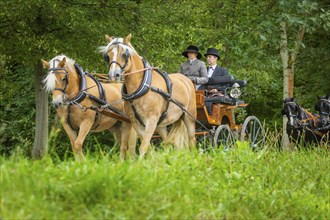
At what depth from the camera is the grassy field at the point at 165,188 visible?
19.7ft

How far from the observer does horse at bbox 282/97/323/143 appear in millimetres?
15742

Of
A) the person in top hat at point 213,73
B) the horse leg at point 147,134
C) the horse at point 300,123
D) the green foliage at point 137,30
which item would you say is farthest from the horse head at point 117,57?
the horse at point 300,123

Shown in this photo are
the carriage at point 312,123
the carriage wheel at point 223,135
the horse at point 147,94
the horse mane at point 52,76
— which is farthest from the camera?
the carriage at point 312,123

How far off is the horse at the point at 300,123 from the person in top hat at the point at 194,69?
3.51 meters

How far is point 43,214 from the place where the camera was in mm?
5703

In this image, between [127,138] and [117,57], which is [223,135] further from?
[117,57]

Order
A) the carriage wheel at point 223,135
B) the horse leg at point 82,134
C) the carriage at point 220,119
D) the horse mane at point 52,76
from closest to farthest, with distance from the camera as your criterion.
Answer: the horse mane at point 52,76
the horse leg at point 82,134
the carriage wheel at point 223,135
the carriage at point 220,119

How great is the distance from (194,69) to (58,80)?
2744mm

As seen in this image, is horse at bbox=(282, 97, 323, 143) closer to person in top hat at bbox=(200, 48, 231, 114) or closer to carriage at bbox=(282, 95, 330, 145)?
carriage at bbox=(282, 95, 330, 145)

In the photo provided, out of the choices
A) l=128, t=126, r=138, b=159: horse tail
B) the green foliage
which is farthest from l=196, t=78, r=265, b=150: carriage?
the green foliage

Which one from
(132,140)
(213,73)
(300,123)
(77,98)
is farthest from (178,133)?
(300,123)

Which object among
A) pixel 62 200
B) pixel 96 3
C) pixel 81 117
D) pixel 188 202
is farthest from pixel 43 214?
pixel 96 3

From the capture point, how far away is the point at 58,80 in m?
10.9

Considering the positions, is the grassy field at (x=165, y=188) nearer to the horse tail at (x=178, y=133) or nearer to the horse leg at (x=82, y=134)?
the horse tail at (x=178, y=133)
